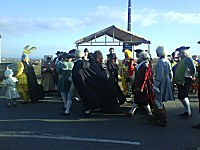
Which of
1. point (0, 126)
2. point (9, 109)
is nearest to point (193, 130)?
point (0, 126)

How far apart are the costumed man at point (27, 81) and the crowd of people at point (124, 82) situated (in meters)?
0.03

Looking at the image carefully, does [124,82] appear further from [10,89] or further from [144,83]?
[10,89]

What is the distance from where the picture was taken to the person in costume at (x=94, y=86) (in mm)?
8167

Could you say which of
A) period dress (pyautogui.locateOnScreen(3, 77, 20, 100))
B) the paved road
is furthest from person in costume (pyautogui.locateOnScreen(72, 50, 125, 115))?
period dress (pyautogui.locateOnScreen(3, 77, 20, 100))

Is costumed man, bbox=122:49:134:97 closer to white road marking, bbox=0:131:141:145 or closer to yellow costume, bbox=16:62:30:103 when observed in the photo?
yellow costume, bbox=16:62:30:103

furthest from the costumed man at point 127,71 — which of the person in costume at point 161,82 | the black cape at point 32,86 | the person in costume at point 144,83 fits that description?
the black cape at point 32,86

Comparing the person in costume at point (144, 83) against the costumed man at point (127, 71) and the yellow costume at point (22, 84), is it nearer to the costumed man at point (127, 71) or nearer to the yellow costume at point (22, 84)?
the costumed man at point (127, 71)

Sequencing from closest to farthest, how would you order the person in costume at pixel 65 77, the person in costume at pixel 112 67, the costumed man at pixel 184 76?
the costumed man at pixel 184 76
the person in costume at pixel 65 77
the person in costume at pixel 112 67

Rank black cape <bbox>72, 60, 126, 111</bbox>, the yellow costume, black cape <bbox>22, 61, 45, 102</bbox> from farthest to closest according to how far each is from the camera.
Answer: black cape <bbox>22, 61, 45, 102</bbox>
the yellow costume
black cape <bbox>72, 60, 126, 111</bbox>

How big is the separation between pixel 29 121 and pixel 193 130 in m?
4.04

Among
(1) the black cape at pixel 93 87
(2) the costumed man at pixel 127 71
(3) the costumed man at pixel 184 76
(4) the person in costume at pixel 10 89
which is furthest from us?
(2) the costumed man at pixel 127 71

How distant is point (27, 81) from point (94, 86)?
10.8ft

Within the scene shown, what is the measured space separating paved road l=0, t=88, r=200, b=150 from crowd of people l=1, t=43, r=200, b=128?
0.34 metres

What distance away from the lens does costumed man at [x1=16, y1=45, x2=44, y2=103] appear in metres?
10.5
